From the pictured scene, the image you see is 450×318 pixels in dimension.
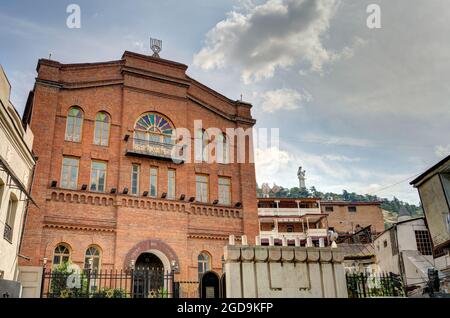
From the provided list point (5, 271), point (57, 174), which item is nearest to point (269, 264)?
point (5, 271)

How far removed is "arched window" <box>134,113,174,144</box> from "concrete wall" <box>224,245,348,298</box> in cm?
1861

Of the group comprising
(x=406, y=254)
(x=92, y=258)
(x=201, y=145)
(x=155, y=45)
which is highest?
(x=155, y=45)

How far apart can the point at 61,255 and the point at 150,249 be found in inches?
190

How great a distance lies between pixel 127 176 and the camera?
25.7 m

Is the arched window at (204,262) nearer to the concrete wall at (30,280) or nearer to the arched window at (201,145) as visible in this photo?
the arched window at (201,145)

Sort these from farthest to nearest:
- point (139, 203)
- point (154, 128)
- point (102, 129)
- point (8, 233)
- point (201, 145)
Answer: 1. point (201, 145)
2. point (154, 128)
3. point (102, 129)
4. point (139, 203)
5. point (8, 233)

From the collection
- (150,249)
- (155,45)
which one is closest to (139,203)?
(150,249)

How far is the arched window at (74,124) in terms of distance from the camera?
2528 cm

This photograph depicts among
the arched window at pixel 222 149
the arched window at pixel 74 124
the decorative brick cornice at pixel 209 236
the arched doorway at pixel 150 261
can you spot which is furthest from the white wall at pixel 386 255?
the arched window at pixel 74 124

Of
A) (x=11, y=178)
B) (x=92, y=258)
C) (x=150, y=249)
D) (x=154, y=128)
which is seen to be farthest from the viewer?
(x=154, y=128)

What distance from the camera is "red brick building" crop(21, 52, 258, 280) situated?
23.4 metres

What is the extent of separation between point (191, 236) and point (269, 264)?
17.3 meters

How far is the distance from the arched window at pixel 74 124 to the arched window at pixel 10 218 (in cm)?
680

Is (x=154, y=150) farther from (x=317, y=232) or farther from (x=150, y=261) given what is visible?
(x=317, y=232)
